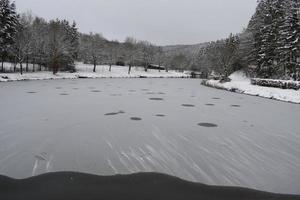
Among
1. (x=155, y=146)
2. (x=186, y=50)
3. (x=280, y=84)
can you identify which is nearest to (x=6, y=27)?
(x=280, y=84)

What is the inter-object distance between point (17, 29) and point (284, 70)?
105 feet

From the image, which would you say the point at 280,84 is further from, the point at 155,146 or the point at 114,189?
the point at 114,189

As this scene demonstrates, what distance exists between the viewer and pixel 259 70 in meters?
30.7

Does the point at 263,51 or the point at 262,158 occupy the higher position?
the point at 263,51

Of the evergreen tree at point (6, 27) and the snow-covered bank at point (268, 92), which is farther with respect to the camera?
the evergreen tree at point (6, 27)

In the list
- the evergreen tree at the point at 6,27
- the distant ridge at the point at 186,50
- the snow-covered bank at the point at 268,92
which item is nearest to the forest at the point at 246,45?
the evergreen tree at the point at 6,27

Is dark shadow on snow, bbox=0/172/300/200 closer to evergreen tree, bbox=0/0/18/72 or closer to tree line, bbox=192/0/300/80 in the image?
tree line, bbox=192/0/300/80

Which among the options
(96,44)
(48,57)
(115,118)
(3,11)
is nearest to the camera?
(115,118)

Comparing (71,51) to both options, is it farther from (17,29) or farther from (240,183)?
(240,183)

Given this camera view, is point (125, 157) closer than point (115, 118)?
Yes

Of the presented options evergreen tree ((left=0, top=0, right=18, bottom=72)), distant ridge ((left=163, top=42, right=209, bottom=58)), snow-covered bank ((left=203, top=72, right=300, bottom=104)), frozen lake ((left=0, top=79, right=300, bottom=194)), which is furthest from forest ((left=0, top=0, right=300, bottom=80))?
distant ridge ((left=163, top=42, right=209, bottom=58))

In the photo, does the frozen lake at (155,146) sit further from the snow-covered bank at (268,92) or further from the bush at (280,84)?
the bush at (280,84)

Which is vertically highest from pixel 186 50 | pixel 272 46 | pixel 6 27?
pixel 186 50

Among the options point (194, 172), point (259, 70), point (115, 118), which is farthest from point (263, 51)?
point (194, 172)
